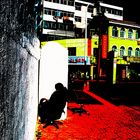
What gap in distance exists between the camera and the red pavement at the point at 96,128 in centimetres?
724

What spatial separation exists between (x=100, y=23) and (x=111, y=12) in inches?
662

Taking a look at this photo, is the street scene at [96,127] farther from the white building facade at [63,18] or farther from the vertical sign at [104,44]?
the white building facade at [63,18]

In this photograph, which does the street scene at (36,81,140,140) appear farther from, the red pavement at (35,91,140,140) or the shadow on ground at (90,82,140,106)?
the shadow on ground at (90,82,140,106)

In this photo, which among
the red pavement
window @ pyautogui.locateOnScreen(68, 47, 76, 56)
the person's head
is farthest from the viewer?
window @ pyautogui.locateOnScreen(68, 47, 76, 56)

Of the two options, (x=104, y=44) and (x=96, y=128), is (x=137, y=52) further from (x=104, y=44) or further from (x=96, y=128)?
(x=96, y=128)


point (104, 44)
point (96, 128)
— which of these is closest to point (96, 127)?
point (96, 128)

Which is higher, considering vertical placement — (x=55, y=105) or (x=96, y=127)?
(x=55, y=105)

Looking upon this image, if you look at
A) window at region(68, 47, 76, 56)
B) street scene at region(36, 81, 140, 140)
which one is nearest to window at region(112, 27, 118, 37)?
window at region(68, 47, 76, 56)

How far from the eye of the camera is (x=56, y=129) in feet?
25.6

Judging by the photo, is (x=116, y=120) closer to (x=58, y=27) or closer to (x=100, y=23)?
(x=100, y=23)

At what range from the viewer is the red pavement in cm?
724

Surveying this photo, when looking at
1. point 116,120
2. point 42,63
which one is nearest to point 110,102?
point 116,120

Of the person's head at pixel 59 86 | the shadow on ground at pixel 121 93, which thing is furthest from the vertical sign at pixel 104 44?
the person's head at pixel 59 86

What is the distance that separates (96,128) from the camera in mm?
8312
